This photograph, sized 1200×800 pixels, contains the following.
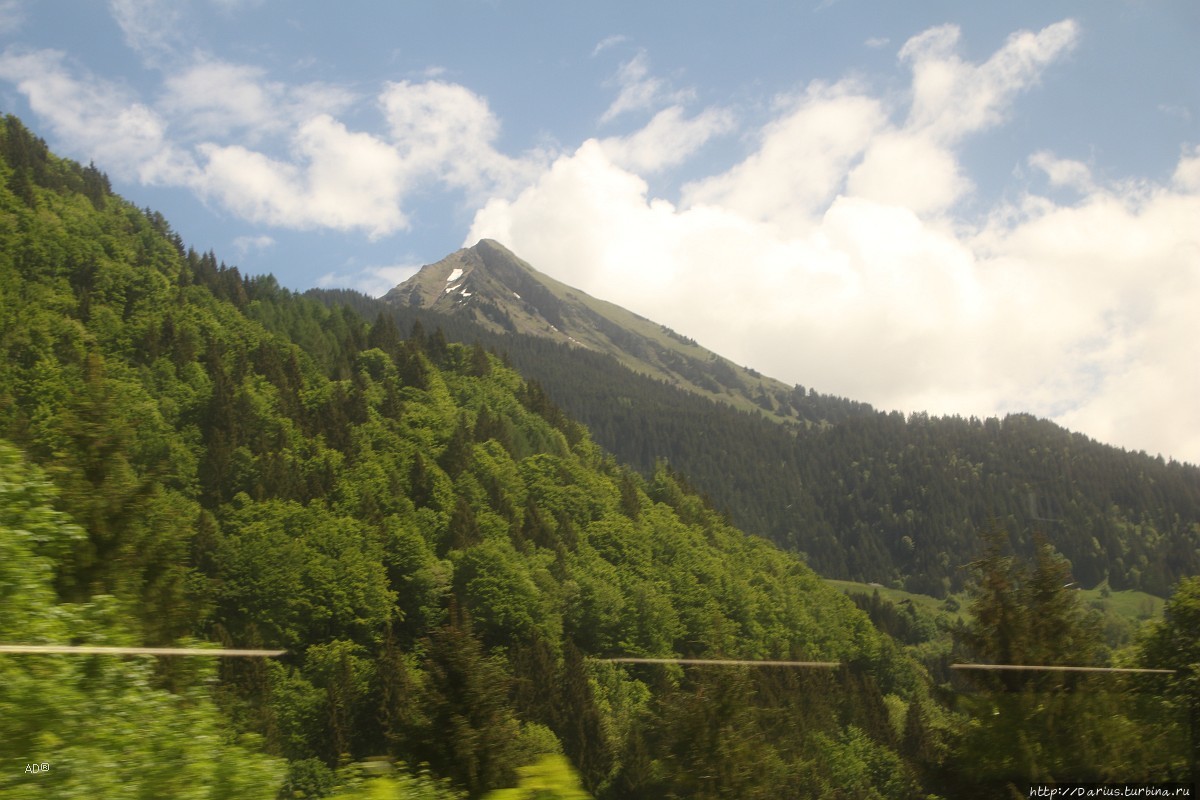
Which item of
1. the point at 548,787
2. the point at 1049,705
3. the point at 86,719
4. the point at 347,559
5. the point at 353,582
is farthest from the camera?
the point at 347,559

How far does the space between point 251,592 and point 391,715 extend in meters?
22.8

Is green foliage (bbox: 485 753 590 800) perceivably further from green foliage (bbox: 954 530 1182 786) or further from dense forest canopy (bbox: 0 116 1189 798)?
green foliage (bbox: 954 530 1182 786)

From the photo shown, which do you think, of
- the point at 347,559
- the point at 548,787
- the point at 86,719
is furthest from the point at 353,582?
the point at 548,787

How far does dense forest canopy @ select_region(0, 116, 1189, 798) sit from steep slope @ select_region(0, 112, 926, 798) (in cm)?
14

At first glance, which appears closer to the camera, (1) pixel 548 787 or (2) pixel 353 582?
(1) pixel 548 787

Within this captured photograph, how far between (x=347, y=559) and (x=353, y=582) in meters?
2.88

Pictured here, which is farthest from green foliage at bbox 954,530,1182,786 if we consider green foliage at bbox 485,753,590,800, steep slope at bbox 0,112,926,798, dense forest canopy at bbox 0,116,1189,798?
green foliage at bbox 485,753,590,800

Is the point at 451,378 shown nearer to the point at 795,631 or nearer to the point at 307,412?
the point at 307,412

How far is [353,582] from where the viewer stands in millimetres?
76438

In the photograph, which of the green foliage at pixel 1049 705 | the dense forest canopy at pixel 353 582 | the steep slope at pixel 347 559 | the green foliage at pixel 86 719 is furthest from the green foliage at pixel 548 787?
the green foliage at pixel 1049 705

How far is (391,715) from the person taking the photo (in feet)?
174

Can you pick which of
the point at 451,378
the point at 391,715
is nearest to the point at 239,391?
the point at 451,378

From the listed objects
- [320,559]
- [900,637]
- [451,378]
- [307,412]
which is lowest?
[900,637]

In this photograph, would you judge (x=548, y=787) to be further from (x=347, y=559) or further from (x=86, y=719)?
(x=347, y=559)
